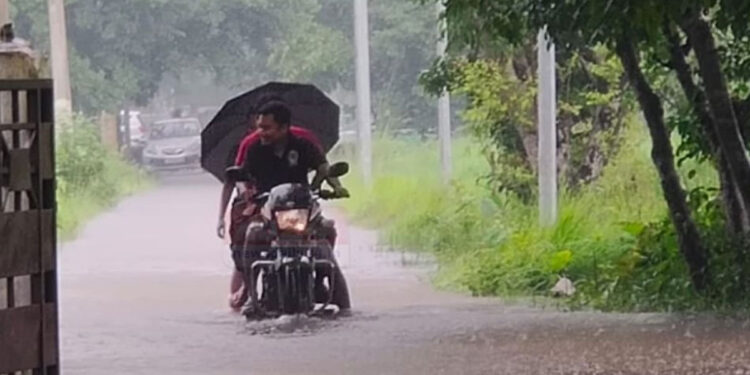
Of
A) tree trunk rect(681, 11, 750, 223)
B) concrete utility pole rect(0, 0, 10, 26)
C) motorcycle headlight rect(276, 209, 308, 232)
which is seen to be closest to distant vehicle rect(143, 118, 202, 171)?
motorcycle headlight rect(276, 209, 308, 232)

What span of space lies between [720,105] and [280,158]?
313 cm

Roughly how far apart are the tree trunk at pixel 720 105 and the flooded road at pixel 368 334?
1171 mm

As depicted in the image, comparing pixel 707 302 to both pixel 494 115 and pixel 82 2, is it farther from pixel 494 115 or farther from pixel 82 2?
pixel 82 2

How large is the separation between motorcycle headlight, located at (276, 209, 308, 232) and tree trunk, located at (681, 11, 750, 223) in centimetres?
289

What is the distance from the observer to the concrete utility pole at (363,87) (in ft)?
71.0

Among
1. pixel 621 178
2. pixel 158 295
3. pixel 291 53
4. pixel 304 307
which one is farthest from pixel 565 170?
pixel 304 307

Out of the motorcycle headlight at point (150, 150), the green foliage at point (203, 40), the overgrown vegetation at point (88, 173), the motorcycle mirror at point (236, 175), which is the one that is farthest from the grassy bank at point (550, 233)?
the overgrown vegetation at point (88, 173)

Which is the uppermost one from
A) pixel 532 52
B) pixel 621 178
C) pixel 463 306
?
pixel 532 52

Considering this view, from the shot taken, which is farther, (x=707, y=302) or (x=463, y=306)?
(x=463, y=306)

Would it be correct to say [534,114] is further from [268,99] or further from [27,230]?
[27,230]

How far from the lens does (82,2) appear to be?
807 inches

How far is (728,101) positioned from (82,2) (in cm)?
1092

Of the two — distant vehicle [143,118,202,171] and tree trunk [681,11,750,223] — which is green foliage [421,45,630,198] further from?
tree trunk [681,11,750,223]

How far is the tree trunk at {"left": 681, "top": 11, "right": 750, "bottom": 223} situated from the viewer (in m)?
11.4
